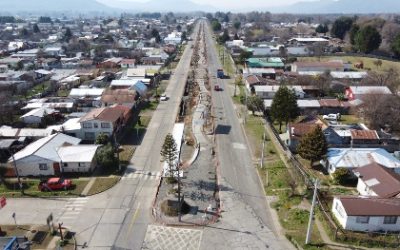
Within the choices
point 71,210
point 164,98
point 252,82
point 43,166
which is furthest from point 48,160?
point 252,82

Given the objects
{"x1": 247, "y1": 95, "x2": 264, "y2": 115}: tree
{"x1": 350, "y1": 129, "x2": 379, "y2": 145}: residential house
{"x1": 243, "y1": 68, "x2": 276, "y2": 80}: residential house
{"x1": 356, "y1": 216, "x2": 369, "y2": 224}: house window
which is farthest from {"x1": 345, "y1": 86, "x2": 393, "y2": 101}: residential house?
{"x1": 356, "y1": 216, "x2": 369, "y2": 224}: house window

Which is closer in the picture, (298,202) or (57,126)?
(298,202)

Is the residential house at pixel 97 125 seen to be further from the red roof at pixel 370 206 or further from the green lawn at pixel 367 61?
the green lawn at pixel 367 61

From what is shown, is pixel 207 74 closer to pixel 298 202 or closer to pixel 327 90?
pixel 327 90

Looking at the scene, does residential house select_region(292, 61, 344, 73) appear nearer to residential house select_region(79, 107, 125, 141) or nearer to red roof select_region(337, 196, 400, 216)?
residential house select_region(79, 107, 125, 141)

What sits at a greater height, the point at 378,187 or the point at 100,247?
the point at 378,187

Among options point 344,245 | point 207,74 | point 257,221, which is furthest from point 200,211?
point 207,74

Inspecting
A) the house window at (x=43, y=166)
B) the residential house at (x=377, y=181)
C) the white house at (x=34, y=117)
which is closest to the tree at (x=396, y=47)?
the residential house at (x=377, y=181)
